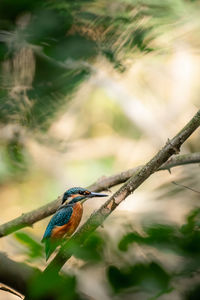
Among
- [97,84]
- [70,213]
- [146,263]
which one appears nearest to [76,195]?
[70,213]

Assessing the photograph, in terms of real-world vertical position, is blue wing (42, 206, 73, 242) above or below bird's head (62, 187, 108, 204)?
below

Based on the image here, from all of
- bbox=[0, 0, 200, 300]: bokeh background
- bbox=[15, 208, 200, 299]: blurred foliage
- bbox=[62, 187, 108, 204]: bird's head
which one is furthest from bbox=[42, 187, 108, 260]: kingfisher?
bbox=[15, 208, 200, 299]: blurred foliage

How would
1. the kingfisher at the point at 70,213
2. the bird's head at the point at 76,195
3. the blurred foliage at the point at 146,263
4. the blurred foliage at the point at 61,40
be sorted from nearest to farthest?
1. the blurred foliage at the point at 146,263
2. the blurred foliage at the point at 61,40
3. the kingfisher at the point at 70,213
4. the bird's head at the point at 76,195

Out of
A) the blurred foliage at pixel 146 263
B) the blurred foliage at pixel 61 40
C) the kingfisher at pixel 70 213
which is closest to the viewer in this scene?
the blurred foliage at pixel 146 263

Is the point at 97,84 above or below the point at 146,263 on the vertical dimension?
above

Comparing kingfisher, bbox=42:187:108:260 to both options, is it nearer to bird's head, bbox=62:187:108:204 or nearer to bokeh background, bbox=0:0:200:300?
bird's head, bbox=62:187:108:204

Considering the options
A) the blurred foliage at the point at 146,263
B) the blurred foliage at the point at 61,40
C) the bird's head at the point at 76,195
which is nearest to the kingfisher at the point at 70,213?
the bird's head at the point at 76,195

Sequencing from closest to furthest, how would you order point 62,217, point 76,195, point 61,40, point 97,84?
point 61,40 → point 62,217 → point 76,195 → point 97,84

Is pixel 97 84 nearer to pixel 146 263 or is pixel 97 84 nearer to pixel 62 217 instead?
pixel 62 217

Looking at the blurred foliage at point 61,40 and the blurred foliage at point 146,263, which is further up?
the blurred foliage at point 61,40

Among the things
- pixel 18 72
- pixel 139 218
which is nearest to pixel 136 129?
pixel 18 72

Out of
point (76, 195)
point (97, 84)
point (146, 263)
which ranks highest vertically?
point (97, 84)

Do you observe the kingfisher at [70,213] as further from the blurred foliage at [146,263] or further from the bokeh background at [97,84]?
the blurred foliage at [146,263]

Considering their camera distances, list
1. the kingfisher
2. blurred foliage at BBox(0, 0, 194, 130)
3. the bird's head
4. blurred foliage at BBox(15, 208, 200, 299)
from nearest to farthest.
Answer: blurred foliage at BBox(15, 208, 200, 299) → blurred foliage at BBox(0, 0, 194, 130) → the kingfisher → the bird's head
